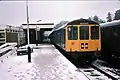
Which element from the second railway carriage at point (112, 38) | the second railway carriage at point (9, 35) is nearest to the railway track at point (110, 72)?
the second railway carriage at point (112, 38)

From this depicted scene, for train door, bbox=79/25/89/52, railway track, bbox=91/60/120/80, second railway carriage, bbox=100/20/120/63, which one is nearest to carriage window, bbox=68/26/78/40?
train door, bbox=79/25/89/52

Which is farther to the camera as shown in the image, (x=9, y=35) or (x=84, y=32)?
(x=9, y=35)

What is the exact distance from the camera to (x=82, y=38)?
22156 millimetres

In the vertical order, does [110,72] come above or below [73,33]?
below

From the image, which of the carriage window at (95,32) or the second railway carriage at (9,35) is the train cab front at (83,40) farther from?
the second railway carriage at (9,35)

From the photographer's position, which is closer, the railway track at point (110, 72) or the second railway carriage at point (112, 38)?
the railway track at point (110, 72)

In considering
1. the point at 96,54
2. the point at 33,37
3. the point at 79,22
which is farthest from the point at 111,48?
the point at 33,37

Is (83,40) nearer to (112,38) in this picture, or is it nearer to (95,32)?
(95,32)

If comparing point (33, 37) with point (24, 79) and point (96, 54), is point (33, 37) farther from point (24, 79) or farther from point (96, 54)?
point (24, 79)

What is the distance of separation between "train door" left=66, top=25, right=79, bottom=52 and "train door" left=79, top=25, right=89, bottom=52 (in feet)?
0.87

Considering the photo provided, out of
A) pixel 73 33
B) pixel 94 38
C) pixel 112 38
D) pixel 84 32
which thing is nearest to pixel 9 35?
pixel 73 33

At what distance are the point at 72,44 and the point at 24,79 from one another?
8457mm

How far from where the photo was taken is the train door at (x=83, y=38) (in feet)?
72.2

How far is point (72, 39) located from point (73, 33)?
1.34ft
